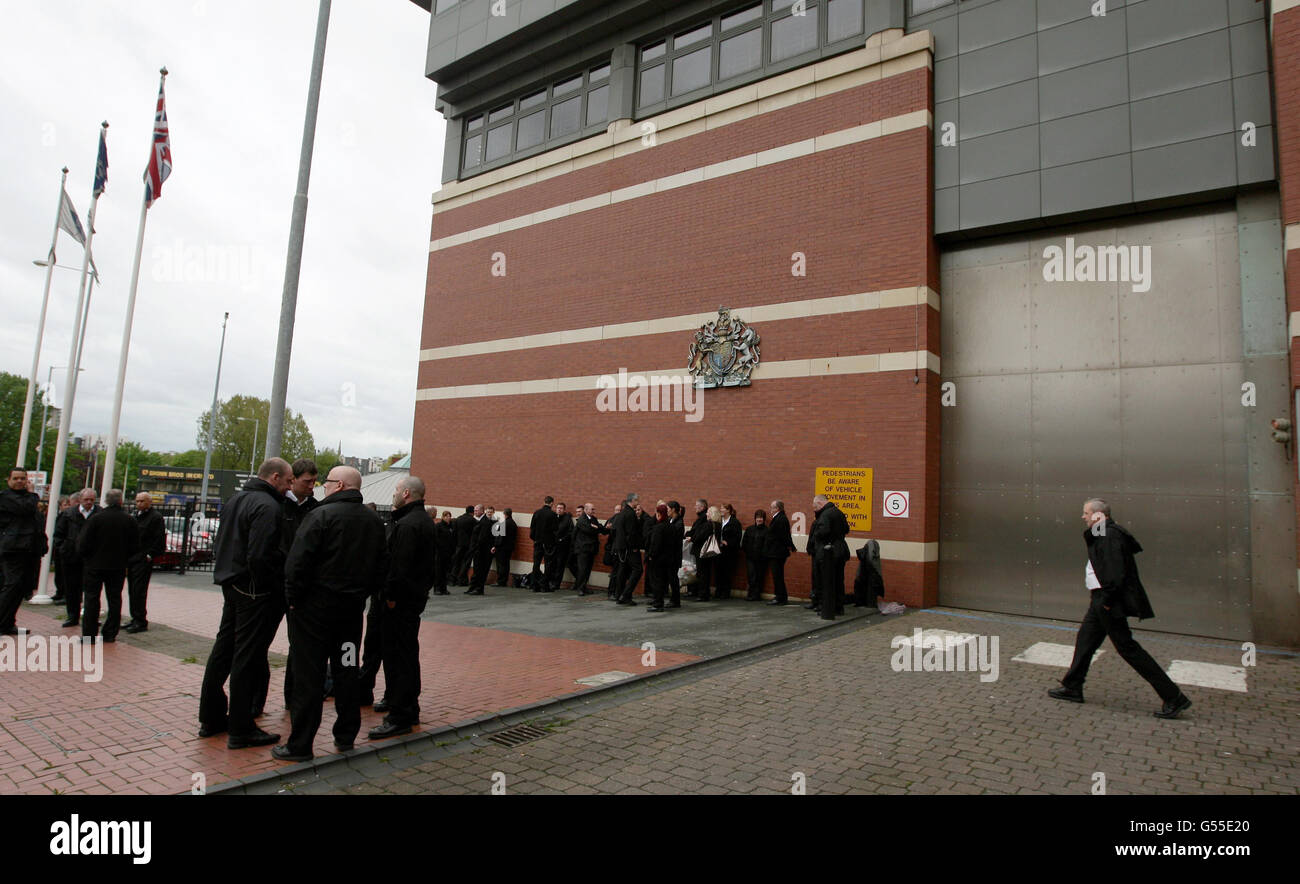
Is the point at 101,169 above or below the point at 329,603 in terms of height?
above

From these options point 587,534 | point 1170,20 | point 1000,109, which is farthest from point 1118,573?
point 587,534

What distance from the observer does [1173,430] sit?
1080 centimetres

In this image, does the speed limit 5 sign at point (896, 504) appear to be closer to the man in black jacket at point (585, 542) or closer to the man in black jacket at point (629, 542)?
the man in black jacket at point (629, 542)

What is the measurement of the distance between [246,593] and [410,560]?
1135 millimetres

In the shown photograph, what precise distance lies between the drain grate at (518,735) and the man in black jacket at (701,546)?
8004mm

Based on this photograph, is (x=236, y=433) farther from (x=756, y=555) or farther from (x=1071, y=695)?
(x=1071, y=695)

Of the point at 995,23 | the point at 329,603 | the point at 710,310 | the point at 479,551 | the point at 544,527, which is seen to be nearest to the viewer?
the point at 329,603

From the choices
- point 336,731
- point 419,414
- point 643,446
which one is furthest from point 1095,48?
point 419,414

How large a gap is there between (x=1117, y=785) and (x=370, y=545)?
4.99m

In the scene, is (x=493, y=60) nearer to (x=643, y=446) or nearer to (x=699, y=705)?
(x=643, y=446)

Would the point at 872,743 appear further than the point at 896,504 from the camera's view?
No

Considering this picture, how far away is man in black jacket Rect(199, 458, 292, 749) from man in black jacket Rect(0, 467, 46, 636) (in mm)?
5199

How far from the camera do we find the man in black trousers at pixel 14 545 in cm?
859

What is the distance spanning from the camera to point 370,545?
5.07 metres
